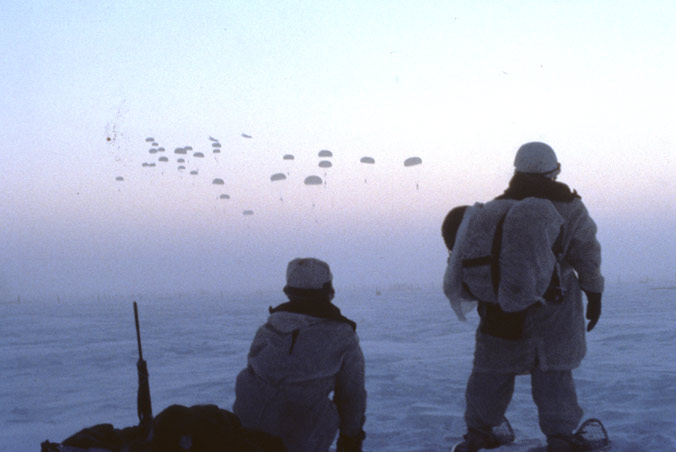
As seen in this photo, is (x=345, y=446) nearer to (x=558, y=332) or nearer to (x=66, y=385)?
(x=558, y=332)

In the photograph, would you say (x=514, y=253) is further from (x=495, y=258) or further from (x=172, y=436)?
(x=172, y=436)

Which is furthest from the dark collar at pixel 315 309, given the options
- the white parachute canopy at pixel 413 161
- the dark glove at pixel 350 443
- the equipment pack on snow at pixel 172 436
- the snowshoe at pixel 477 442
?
the white parachute canopy at pixel 413 161

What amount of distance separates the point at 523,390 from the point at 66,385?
18.6ft

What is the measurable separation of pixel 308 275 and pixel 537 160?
1.59 metres

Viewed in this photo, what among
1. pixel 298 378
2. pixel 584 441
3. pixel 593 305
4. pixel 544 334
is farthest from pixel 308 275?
pixel 584 441

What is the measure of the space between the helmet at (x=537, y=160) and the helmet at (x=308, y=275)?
142cm

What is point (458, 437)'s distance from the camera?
13.5 ft

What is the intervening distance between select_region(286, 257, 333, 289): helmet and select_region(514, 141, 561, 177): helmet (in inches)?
55.8

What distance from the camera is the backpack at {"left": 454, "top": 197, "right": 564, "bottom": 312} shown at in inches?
129

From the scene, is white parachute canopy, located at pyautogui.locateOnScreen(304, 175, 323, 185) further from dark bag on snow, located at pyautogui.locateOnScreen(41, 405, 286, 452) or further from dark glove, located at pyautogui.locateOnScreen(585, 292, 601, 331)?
dark bag on snow, located at pyautogui.locateOnScreen(41, 405, 286, 452)

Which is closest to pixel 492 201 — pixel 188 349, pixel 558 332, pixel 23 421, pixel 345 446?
pixel 558 332

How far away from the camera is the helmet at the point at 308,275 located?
3088 mm

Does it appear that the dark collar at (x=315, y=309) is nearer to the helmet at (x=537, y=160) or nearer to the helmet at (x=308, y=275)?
the helmet at (x=308, y=275)

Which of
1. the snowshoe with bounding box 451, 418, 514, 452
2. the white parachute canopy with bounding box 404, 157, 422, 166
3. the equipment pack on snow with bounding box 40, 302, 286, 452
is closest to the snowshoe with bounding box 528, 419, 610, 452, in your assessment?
the snowshoe with bounding box 451, 418, 514, 452
